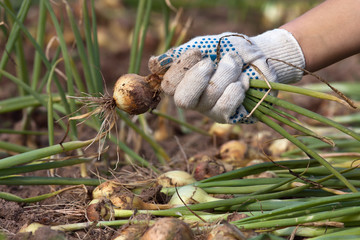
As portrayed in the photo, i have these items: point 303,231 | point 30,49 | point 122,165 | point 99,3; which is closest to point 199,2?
point 99,3

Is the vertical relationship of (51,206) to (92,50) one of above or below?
below

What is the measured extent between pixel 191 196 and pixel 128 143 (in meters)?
0.81

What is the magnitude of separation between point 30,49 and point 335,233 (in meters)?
3.07

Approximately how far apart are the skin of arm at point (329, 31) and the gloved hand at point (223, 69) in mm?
42

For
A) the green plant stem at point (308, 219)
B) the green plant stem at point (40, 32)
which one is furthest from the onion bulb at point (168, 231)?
the green plant stem at point (40, 32)

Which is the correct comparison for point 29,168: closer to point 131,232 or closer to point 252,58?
point 131,232

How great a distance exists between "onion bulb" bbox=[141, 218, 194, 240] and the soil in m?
0.10

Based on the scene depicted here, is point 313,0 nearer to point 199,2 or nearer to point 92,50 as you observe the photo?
point 199,2

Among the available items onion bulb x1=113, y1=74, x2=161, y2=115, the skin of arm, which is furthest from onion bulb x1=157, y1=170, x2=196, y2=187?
the skin of arm

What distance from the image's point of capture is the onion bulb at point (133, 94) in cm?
133

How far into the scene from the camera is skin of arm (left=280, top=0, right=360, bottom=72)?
1420 mm

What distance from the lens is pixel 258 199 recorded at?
1329 mm

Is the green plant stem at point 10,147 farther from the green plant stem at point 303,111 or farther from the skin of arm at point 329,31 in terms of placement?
the skin of arm at point 329,31

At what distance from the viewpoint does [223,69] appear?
1.30 metres
